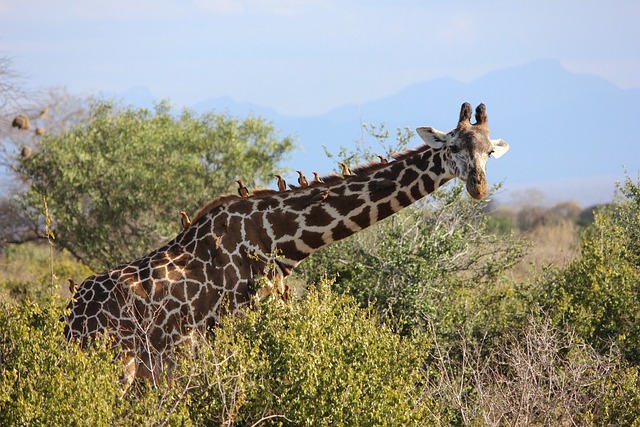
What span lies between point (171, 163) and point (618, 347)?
976 centimetres

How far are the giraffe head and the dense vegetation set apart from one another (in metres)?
1.36

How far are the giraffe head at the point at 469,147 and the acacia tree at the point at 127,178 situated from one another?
8.90 meters

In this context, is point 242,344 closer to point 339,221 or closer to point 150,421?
point 150,421

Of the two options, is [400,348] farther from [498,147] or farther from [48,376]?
[48,376]

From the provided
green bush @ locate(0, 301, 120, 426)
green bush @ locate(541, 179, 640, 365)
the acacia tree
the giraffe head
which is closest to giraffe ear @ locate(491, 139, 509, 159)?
the giraffe head

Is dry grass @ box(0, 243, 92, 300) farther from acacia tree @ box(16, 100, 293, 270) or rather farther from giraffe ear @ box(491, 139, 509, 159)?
giraffe ear @ box(491, 139, 509, 159)

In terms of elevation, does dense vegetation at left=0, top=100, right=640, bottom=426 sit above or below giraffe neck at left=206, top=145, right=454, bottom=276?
below

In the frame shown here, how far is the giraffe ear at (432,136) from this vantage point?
8586mm

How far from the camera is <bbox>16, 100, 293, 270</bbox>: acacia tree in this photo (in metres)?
17.3

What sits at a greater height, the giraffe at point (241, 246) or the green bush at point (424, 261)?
the giraffe at point (241, 246)

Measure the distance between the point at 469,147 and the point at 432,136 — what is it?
0.44m

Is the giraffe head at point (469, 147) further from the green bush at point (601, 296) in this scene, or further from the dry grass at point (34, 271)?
the dry grass at point (34, 271)

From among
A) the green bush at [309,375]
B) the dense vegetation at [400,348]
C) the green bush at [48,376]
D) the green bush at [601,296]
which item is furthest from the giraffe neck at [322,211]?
the green bush at [601,296]

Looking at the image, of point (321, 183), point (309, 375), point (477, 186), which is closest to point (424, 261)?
point (321, 183)
